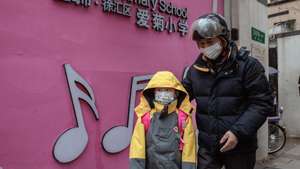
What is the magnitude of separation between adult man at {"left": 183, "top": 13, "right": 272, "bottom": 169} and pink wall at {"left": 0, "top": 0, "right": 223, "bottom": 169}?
5.30 feet

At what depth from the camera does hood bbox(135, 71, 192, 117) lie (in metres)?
2.99

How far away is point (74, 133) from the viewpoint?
4.15 m

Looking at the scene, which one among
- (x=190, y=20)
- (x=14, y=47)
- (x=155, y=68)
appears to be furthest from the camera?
(x=190, y=20)

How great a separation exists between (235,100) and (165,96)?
0.50 meters

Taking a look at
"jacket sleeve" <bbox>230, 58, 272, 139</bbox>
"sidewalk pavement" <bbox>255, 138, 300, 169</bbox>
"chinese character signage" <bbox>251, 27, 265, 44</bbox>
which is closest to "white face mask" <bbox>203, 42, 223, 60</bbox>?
"jacket sleeve" <bbox>230, 58, 272, 139</bbox>

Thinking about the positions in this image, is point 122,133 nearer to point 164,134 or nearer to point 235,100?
point 164,134

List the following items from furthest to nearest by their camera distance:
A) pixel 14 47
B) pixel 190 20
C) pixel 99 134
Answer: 1. pixel 190 20
2. pixel 99 134
3. pixel 14 47

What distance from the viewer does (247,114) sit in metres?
2.73

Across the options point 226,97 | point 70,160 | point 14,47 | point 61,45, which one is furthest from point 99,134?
point 226,97

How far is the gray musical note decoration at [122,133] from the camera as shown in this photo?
4.56m

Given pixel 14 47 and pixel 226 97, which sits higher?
pixel 14 47

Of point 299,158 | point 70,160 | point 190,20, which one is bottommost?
point 299,158

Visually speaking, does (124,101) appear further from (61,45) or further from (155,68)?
(61,45)

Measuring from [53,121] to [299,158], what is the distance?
5.19 meters
